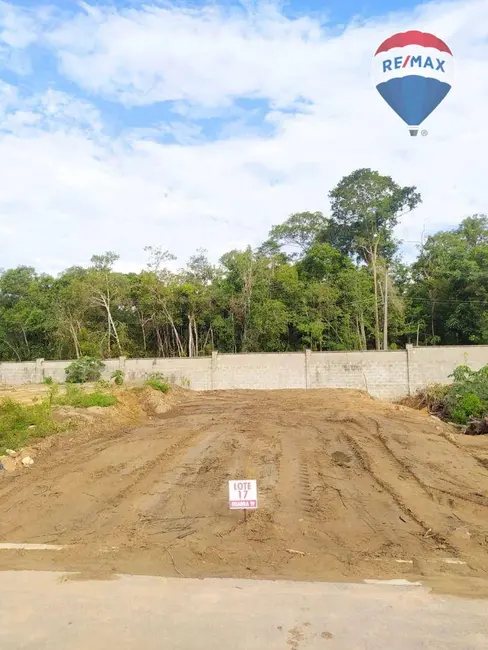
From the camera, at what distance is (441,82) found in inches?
535

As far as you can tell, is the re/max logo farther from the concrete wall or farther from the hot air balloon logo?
the concrete wall

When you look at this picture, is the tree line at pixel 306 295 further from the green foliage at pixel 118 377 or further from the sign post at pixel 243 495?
the sign post at pixel 243 495

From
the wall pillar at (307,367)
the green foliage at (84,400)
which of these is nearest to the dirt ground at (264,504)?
the green foliage at (84,400)

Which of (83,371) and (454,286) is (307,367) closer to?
(83,371)

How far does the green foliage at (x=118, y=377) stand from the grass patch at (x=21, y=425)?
921 centimetres

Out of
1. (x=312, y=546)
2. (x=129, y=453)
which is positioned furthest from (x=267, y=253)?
(x=312, y=546)

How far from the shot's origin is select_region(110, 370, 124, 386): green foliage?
2258cm

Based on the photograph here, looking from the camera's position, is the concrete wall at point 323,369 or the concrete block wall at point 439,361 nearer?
the concrete block wall at point 439,361

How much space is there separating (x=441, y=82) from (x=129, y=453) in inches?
457

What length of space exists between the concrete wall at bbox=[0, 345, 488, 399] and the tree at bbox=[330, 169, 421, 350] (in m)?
11.2

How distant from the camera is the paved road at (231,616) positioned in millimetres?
3680

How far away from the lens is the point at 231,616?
4.05 m

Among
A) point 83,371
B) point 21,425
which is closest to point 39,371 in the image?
point 83,371

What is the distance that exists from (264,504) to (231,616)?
10.9ft
